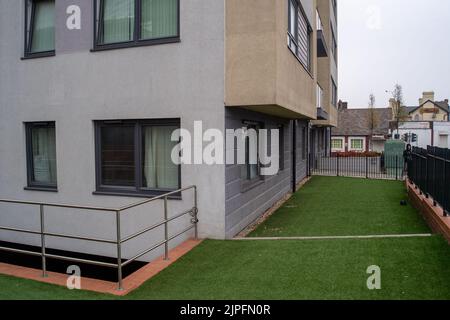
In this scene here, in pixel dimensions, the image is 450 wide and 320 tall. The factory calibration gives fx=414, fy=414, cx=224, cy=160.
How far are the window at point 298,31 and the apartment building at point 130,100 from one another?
0.32 feet

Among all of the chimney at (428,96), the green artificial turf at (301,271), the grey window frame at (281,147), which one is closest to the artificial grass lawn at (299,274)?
the green artificial turf at (301,271)

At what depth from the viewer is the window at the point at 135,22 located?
8016mm

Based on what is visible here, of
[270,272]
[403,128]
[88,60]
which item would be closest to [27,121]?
[88,60]

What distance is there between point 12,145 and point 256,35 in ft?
20.8

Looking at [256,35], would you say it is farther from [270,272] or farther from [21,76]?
[21,76]

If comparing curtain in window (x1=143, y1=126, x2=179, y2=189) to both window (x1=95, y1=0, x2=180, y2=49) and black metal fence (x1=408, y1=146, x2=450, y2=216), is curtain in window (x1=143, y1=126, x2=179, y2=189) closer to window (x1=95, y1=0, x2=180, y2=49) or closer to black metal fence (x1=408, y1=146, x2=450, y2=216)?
window (x1=95, y1=0, x2=180, y2=49)

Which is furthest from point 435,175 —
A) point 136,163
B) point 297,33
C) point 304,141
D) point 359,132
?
point 359,132

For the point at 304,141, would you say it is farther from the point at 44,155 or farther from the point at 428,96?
the point at 428,96

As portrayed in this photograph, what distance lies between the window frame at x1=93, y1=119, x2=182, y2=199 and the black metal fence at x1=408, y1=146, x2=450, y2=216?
4.79 metres

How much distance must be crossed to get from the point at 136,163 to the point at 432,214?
591 centimetres

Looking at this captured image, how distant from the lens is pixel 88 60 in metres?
8.66

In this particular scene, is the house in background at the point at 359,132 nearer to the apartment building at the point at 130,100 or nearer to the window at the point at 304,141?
the window at the point at 304,141

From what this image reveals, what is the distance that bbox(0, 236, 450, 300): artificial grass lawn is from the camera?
4.93m
